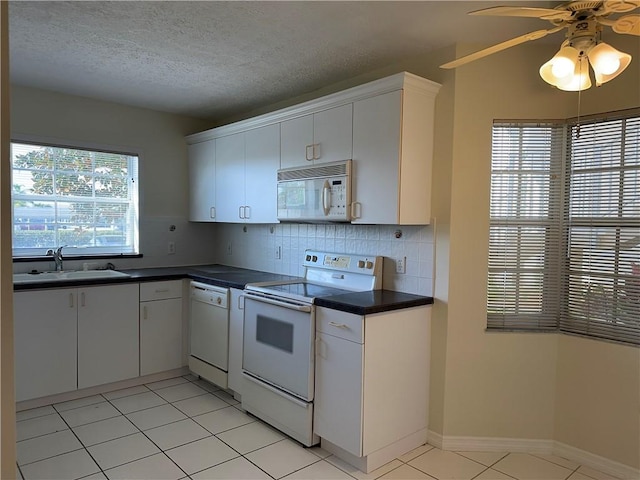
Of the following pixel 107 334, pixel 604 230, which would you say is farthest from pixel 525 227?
pixel 107 334

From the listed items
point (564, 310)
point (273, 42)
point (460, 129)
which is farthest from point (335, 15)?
point (564, 310)

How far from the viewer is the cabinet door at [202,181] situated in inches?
167

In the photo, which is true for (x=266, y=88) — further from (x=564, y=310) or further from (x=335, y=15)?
(x=564, y=310)

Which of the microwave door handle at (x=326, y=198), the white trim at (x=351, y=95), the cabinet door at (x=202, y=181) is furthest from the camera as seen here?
the cabinet door at (x=202, y=181)

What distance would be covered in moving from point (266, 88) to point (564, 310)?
8.76 feet

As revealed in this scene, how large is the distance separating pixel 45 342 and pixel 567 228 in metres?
3.63

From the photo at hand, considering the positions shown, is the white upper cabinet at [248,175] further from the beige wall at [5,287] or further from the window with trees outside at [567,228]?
the beige wall at [5,287]

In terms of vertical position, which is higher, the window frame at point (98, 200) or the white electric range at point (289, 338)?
the window frame at point (98, 200)

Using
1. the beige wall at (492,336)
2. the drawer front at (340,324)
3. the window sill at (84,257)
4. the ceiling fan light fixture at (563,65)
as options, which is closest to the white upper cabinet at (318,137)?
the beige wall at (492,336)

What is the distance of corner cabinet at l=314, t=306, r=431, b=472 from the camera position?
2439mm

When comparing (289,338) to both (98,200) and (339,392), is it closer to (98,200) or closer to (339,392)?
(339,392)

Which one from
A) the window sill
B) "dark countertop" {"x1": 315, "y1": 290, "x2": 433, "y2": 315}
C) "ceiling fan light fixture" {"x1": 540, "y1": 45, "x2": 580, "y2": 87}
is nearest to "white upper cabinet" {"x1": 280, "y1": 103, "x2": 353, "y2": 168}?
"dark countertop" {"x1": 315, "y1": 290, "x2": 433, "y2": 315}

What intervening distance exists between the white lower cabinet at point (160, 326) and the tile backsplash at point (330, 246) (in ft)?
2.58

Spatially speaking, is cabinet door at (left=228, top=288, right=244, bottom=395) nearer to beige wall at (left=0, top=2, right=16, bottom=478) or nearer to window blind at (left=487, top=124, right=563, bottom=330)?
window blind at (left=487, top=124, right=563, bottom=330)
